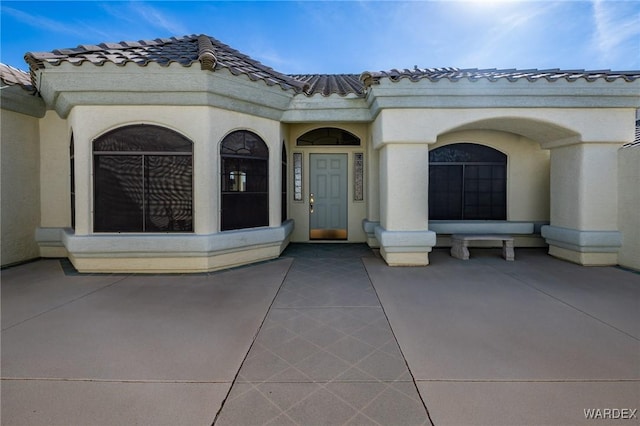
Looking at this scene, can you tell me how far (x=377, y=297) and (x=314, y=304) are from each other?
999 millimetres

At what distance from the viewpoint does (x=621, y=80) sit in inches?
233

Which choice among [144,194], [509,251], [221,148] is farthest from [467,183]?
[144,194]

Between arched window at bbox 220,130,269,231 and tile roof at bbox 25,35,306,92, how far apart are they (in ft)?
4.36

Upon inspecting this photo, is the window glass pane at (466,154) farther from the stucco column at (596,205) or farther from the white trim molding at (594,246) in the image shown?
the white trim molding at (594,246)

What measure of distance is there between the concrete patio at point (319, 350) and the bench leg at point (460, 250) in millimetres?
1491

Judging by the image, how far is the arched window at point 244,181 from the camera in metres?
6.18

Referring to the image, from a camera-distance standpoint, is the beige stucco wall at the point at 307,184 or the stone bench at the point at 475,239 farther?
the beige stucco wall at the point at 307,184

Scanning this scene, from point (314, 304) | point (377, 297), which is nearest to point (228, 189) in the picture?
point (314, 304)

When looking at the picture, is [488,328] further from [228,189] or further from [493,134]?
[493,134]

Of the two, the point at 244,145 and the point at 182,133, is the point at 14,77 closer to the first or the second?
the point at 182,133

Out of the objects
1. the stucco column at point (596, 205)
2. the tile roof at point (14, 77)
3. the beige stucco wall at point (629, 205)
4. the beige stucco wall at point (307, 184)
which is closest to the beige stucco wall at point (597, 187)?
the stucco column at point (596, 205)

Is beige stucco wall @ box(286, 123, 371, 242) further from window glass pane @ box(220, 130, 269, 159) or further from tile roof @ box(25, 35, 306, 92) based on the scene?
window glass pane @ box(220, 130, 269, 159)

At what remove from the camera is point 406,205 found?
20.7 feet

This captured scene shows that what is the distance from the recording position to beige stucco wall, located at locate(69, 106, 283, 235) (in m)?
5.69
